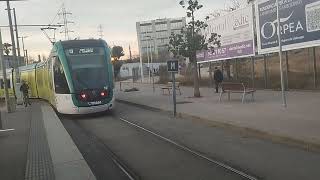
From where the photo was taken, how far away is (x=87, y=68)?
24297mm

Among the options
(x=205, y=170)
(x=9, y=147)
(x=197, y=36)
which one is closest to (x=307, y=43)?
(x=197, y=36)

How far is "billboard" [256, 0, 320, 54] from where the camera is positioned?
80.6ft

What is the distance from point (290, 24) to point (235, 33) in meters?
7.30

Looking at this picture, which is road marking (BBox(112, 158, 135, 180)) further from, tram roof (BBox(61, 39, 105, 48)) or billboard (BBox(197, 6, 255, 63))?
billboard (BBox(197, 6, 255, 63))

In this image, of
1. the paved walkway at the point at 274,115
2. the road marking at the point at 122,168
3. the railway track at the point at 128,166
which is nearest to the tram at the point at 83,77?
the paved walkway at the point at 274,115

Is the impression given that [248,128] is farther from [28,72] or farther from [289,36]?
[28,72]

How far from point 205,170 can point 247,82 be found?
24228 millimetres

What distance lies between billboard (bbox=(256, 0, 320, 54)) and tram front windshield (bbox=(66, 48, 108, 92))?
9.16 m

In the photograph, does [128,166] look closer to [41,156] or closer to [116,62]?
[41,156]

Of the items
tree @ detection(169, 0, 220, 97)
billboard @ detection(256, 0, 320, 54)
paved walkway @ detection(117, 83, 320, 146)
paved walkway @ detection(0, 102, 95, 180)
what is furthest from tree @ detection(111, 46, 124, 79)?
paved walkway @ detection(0, 102, 95, 180)

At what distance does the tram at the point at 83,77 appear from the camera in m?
23.9

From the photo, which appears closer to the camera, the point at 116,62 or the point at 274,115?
the point at 274,115

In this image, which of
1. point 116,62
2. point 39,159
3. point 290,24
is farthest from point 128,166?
point 116,62

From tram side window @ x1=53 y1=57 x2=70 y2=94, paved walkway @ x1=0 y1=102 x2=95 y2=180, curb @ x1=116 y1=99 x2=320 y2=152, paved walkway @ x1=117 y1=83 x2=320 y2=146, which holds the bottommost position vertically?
paved walkway @ x1=0 y1=102 x2=95 y2=180
